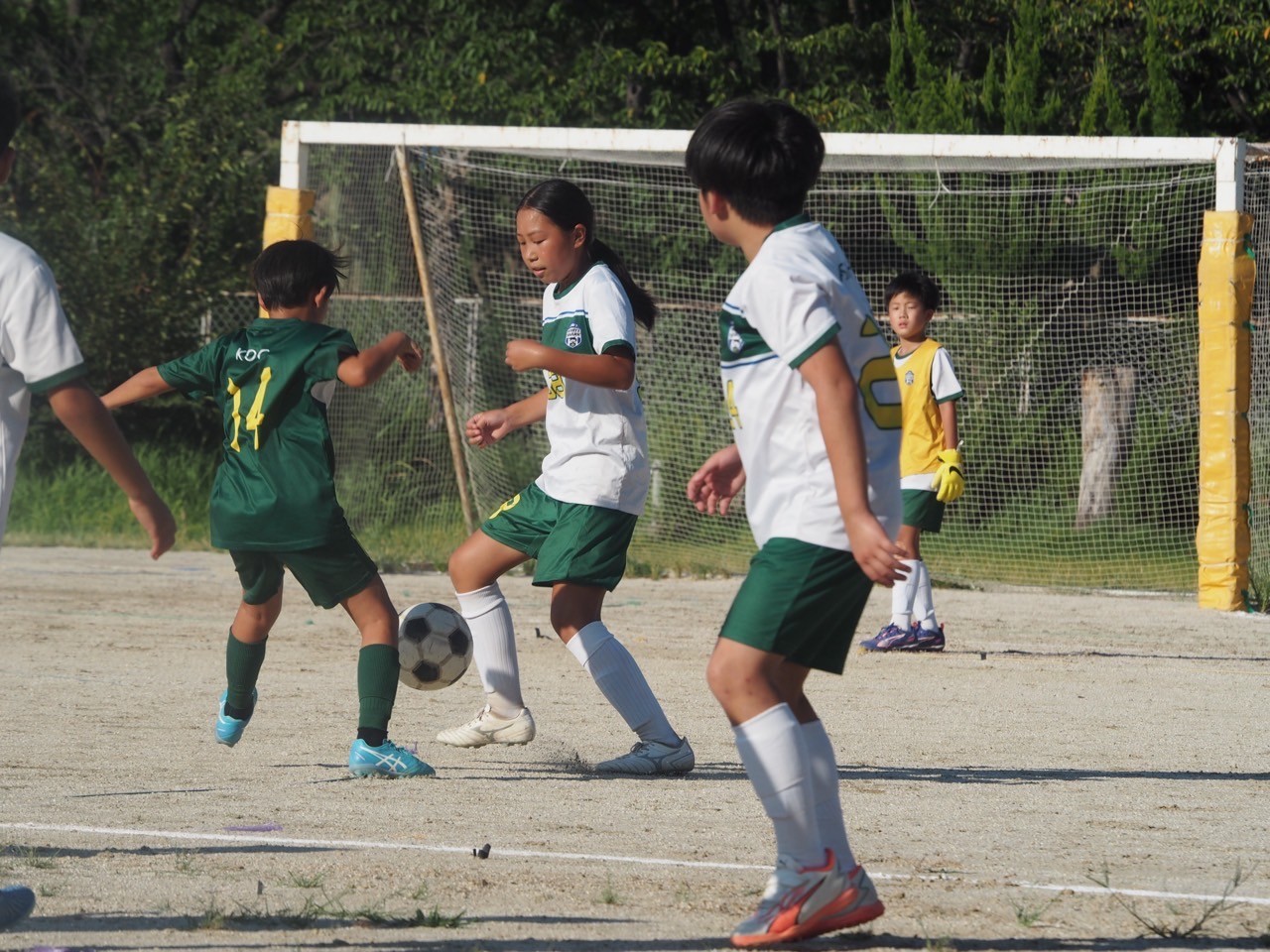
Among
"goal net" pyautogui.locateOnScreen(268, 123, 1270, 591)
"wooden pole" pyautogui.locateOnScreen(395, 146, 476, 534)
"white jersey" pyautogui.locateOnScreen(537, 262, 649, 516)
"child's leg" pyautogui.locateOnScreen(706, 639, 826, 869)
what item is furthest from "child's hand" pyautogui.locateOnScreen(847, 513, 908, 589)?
"wooden pole" pyautogui.locateOnScreen(395, 146, 476, 534)

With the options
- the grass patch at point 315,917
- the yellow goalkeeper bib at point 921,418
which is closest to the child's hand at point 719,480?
the grass patch at point 315,917

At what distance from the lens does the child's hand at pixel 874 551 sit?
3244 millimetres

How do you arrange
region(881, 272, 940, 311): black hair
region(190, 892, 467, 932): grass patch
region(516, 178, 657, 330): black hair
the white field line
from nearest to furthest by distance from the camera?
region(190, 892, 467, 932): grass patch
the white field line
region(516, 178, 657, 330): black hair
region(881, 272, 940, 311): black hair

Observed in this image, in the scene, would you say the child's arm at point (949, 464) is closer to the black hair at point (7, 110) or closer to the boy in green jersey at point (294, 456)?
the boy in green jersey at point (294, 456)

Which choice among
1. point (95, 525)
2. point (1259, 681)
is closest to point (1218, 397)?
point (1259, 681)

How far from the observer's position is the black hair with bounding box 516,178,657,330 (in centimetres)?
545

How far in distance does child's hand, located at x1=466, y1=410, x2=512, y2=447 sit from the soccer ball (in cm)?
66

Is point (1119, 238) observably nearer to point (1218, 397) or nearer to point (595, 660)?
point (1218, 397)

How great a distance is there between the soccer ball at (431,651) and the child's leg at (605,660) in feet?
1.43

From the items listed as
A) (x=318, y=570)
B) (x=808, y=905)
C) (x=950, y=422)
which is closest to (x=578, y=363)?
(x=318, y=570)

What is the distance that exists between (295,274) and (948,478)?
13.7 feet

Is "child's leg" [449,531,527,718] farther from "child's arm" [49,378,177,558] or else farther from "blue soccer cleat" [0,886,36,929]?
"blue soccer cleat" [0,886,36,929]

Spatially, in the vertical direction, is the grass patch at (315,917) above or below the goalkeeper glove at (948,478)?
below

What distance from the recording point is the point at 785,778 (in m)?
3.38
